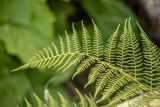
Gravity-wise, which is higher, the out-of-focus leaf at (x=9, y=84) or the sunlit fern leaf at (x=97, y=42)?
the out-of-focus leaf at (x=9, y=84)

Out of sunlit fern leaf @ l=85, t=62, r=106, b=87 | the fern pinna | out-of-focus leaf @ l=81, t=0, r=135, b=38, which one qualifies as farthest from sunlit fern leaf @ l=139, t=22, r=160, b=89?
out-of-focus leaf @ l=81, t=0, r=135, b=38

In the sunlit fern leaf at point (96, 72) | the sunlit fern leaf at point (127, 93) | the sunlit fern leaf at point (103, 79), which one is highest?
the sunlit fern leaf at point (96, 72)

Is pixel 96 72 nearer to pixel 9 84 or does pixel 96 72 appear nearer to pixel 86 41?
pixel 86 41

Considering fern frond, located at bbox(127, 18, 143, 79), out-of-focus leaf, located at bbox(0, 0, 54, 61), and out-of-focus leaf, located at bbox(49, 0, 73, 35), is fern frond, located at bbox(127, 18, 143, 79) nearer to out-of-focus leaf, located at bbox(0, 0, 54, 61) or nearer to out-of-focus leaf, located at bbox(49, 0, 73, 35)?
out-of-focus leaf, located at bbox(0, 0, 54, 61)

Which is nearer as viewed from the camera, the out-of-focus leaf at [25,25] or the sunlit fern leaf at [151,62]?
the sunlit fern leaf at [151,62]

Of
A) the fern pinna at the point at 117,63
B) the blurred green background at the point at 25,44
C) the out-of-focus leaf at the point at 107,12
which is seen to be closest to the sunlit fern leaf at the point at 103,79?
the fern pinna at the point at 117,63

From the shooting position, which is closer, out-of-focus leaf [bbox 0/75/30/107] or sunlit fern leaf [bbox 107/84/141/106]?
sunlit fern leaf [bbox 107/84/141/106]

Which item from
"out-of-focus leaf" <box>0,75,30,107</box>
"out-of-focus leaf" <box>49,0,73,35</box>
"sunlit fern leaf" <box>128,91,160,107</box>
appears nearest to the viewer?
"sunlit fern leaf" <box>128,91,160,107</box>

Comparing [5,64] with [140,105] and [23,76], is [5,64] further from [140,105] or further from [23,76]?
[140,105]

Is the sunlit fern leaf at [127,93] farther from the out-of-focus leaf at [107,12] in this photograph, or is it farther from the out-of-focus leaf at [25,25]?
the out-of-focus leaf at [107,12]

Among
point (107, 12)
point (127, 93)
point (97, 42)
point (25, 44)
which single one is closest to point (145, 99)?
point (127, 93)
